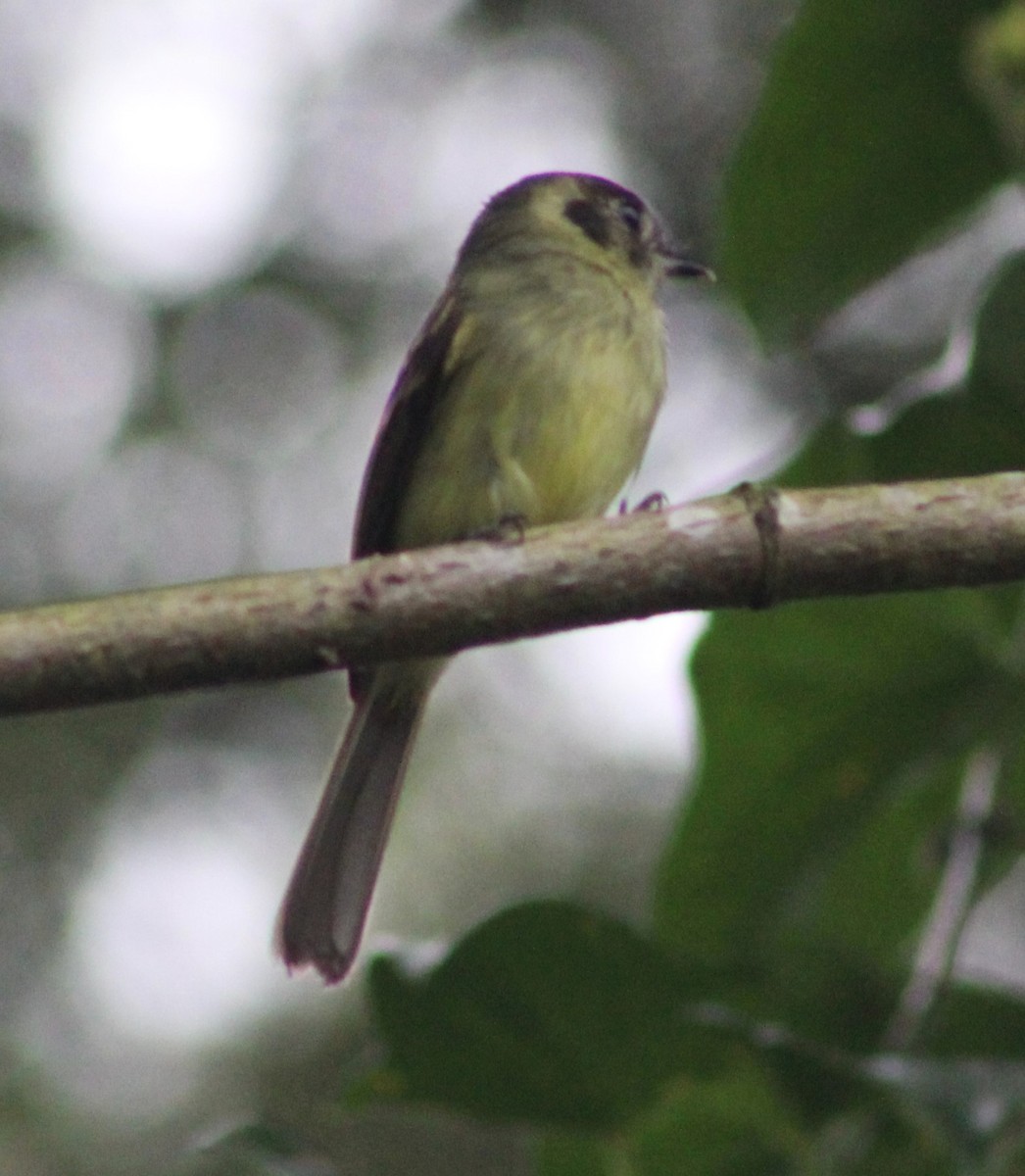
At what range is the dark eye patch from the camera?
4.05 metres

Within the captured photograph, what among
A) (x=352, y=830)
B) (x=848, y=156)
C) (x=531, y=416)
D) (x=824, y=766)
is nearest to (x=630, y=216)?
(x=531, y=416)

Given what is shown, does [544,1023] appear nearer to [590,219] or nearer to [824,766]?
[824,766]

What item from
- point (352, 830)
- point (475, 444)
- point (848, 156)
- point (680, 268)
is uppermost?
point (848, 156)

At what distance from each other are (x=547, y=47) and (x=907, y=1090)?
7.39 meters

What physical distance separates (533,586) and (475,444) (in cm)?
125

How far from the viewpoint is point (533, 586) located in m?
2.25

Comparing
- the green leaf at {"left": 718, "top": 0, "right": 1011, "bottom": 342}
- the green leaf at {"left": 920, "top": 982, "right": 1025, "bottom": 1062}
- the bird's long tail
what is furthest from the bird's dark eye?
the green leaf at {"left": 920, "top": 982, "right": 1025, "bottom": 1062}

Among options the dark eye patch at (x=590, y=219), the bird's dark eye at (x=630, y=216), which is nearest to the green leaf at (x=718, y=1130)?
the dark eye patch at (x=590, y=219)

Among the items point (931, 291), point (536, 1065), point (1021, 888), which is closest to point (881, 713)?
point (536, 1065)

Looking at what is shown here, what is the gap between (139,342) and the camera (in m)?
9.10

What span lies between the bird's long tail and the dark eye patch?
3.31 feet

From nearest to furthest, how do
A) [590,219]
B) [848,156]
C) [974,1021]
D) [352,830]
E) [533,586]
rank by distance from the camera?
1. [533,586]
2. [974,1021]
3. [848,156]
4. [352,830]
5. [590,219]

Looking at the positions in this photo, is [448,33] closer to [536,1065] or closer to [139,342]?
[139,342]

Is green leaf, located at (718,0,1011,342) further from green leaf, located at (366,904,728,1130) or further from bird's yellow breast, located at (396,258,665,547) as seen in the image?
green leaf, located at (366,904,728,1130)
